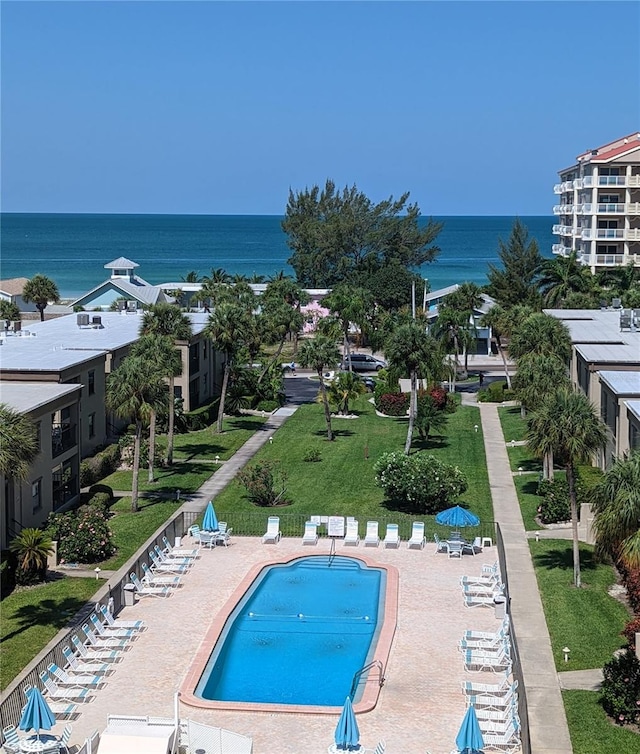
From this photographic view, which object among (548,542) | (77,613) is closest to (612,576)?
(548,542)

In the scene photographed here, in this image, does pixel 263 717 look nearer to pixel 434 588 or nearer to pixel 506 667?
pixel 506 667

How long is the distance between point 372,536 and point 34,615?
12.5 metres

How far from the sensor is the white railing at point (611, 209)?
97.9 m

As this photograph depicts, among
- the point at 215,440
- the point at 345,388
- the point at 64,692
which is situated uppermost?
the point at 345,388

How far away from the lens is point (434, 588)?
3275cm

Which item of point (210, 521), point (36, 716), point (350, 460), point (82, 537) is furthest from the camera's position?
point (350, 460)

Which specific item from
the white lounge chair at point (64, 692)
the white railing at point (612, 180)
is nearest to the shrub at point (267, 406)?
the white lounge chair at point (64, 692)

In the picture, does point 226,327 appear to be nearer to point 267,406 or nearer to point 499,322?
point 267,406

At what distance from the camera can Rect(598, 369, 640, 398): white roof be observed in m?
39.0

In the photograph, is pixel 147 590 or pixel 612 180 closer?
pixel 147 590

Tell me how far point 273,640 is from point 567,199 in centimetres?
9220

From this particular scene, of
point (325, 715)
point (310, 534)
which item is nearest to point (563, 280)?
point (310, 534)

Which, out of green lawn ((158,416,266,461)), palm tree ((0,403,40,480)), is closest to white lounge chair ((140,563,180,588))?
palm tree ((0,403,40,480))

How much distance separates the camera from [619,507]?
2356 centimetres
